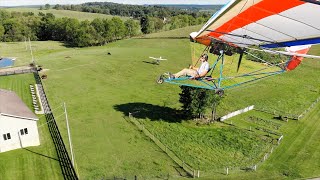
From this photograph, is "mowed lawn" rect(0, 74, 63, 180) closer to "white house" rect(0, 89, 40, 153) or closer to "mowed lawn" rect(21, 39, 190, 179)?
"white house" rect(0, 89, 40, 153)

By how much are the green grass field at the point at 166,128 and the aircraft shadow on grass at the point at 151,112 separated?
14 centimetres

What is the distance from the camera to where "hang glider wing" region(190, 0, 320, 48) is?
14797 millimetres

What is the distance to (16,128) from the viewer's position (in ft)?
118

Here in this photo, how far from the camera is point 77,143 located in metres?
38.8

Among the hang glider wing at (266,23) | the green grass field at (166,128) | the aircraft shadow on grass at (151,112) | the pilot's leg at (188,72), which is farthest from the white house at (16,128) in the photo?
the hang glider wing at (266,23)

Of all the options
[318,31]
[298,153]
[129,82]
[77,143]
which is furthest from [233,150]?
[129,82]

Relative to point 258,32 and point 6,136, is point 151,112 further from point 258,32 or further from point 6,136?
point 258,32

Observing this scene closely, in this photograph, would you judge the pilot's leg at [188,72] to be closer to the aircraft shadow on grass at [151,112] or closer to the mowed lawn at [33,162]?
the mowed lawn at [33,162]

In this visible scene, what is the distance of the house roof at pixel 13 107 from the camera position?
118 ft

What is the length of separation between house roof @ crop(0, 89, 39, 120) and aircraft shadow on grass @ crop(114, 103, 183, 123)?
14.3 metres

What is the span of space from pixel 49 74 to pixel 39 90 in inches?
534

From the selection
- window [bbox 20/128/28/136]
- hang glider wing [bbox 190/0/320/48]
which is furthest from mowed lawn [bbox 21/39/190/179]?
hang glider wing [bbox 190/0/320/48]

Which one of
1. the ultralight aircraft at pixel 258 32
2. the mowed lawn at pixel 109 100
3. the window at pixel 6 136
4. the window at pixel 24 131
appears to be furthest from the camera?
the window at pixel 24 131

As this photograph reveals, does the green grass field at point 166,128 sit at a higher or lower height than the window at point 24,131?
lower
